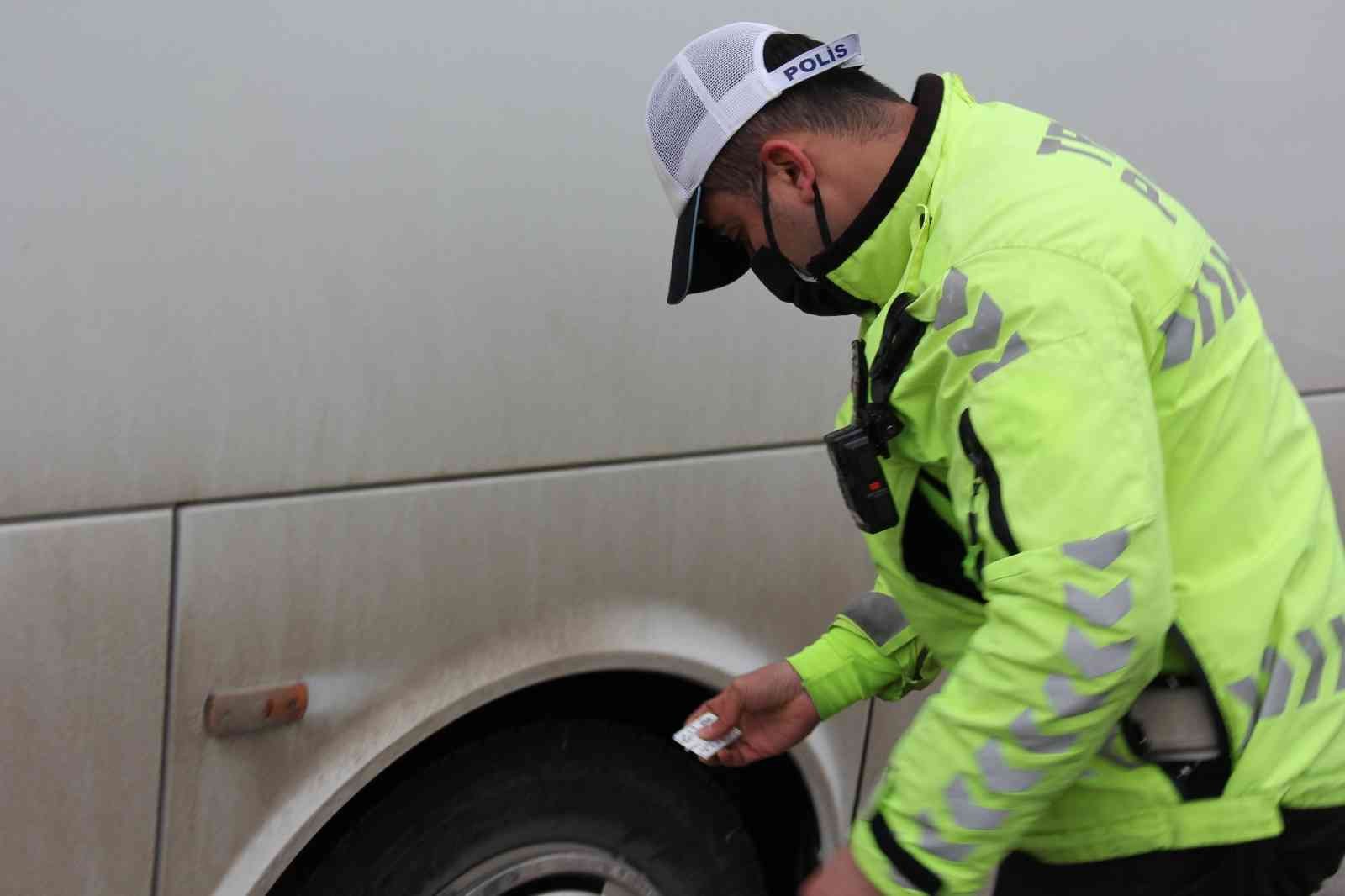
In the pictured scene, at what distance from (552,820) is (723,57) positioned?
125cm

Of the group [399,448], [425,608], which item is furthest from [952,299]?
[425,608]

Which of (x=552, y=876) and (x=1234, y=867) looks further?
(x=552, y=876)

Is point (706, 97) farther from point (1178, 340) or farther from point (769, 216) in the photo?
point (1178, 340)

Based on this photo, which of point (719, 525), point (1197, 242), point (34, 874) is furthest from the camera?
point (719, 525)

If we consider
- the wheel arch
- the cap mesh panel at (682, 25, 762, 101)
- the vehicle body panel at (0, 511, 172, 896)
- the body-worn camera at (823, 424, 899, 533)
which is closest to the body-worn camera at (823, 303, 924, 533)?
the body-worn camera at (823, 424, 899, 533)

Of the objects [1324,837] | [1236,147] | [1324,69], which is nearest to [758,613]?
[1324,837]

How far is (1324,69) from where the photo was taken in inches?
102

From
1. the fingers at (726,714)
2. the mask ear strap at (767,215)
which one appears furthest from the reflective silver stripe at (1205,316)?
the fingers at (726,714)

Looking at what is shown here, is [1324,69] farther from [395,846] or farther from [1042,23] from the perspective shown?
[395,846]

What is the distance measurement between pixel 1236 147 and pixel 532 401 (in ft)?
→ 5.19

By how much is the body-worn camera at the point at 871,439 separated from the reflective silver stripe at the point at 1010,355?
13 cm

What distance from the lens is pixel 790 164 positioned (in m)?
1.40

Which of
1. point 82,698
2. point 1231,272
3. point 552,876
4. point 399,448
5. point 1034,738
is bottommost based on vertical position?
point 552,876

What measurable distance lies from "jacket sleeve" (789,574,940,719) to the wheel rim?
0.53 metres
